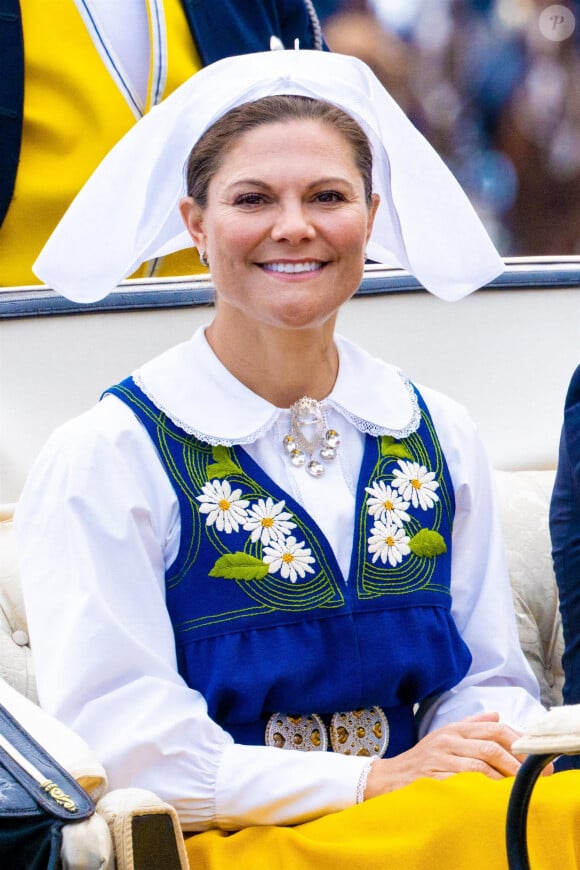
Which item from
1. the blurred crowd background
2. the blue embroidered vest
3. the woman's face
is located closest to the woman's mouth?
the woman's face

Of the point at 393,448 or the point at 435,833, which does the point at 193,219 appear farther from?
the point at 435,833

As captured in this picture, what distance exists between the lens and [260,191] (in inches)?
80.4

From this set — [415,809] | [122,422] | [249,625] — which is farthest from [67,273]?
[415,809]

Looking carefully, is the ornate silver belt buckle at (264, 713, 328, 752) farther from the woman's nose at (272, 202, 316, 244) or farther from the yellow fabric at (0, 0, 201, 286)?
the yellow fabric at (0, 0, 201, 286)

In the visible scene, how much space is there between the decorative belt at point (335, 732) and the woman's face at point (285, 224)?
0.54 metres

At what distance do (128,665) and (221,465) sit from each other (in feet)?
1.08

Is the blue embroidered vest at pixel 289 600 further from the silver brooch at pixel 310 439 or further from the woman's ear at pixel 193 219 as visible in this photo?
the woman's ear at pixel 193 219

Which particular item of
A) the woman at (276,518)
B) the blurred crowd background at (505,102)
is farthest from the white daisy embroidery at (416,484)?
the blurred crowd background at (505,102)

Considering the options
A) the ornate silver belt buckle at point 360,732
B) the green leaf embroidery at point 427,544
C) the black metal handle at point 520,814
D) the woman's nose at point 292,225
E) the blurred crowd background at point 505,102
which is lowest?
the ornate silver belt buckle at point 360,732

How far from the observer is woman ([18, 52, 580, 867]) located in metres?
1.87

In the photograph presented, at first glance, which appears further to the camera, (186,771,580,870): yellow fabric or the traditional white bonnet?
the traditional white bonnet

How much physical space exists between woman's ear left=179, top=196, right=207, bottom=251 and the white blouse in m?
0.15

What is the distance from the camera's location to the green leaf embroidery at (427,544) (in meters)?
2.12

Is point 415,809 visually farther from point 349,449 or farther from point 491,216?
point 491,216
